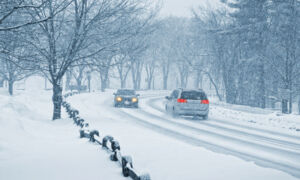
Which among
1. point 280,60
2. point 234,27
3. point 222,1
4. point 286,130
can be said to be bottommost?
point 286,130

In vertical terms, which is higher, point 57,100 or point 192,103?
point 57,100

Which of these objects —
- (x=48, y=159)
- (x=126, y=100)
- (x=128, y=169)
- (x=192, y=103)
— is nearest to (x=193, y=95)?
(x=192, y=103)

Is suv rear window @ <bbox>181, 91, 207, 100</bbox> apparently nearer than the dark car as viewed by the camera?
Yes

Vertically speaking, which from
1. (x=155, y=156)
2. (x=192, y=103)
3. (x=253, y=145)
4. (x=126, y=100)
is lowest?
(x=253, y=145)

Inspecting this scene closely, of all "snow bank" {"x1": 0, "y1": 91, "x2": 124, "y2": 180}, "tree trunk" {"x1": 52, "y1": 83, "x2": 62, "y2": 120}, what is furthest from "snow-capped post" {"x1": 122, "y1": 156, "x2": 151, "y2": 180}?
"tree trunk" {"x1": 52, "y1": 83, "x2": 62, "y2": 120}

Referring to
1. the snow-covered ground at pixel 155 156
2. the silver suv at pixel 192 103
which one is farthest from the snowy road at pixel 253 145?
the silver suv at pixel 192 103

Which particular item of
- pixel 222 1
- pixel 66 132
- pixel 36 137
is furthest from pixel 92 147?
pixel 222 1

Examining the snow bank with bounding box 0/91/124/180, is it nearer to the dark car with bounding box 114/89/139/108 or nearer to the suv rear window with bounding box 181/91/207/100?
the suv rear window with bounding box 181/91/207/100

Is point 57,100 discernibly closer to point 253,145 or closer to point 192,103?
point 192,103

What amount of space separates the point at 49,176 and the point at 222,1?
100 ft

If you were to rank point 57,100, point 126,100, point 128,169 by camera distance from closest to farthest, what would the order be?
point 128,169, point 57,100, point 126,100

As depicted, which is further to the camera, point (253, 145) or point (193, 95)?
point (193, 95)

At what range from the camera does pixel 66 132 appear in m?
10.9

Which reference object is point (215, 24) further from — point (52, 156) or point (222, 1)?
point (52, 156)
